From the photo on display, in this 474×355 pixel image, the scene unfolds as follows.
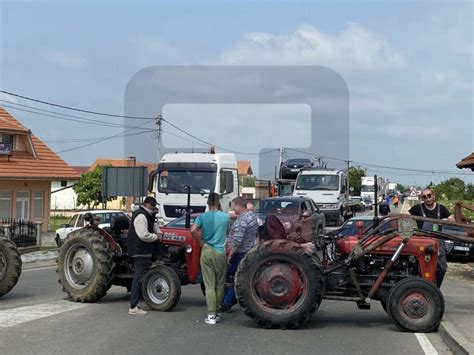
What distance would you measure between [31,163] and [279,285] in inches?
1080

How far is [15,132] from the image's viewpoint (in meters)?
33.7

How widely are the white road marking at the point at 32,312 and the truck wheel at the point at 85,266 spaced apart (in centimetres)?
23

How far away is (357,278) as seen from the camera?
954 centimetres

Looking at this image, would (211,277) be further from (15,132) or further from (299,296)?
(15,132)

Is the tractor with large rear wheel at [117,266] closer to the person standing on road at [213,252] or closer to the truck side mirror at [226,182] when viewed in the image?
the person standing on road at [213,252]

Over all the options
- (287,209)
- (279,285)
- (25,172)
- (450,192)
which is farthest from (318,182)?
(450,192)

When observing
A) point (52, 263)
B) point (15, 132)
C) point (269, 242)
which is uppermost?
point (15, 132)

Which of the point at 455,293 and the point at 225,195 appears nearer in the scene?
the point at 455,293

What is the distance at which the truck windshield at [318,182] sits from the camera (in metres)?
31.4

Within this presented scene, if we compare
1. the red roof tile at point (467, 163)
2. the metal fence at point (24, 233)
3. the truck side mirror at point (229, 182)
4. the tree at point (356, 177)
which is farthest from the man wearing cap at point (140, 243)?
the tree at point (356, 177)

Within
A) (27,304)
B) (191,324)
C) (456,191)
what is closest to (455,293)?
(191,324)

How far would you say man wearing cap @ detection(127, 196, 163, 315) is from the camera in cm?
1030

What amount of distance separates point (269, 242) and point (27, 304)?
455 cm

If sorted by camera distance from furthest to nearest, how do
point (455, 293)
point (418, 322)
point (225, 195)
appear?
1. point (225, 195)
2. point (455, 293)
3. point (418, 322)
